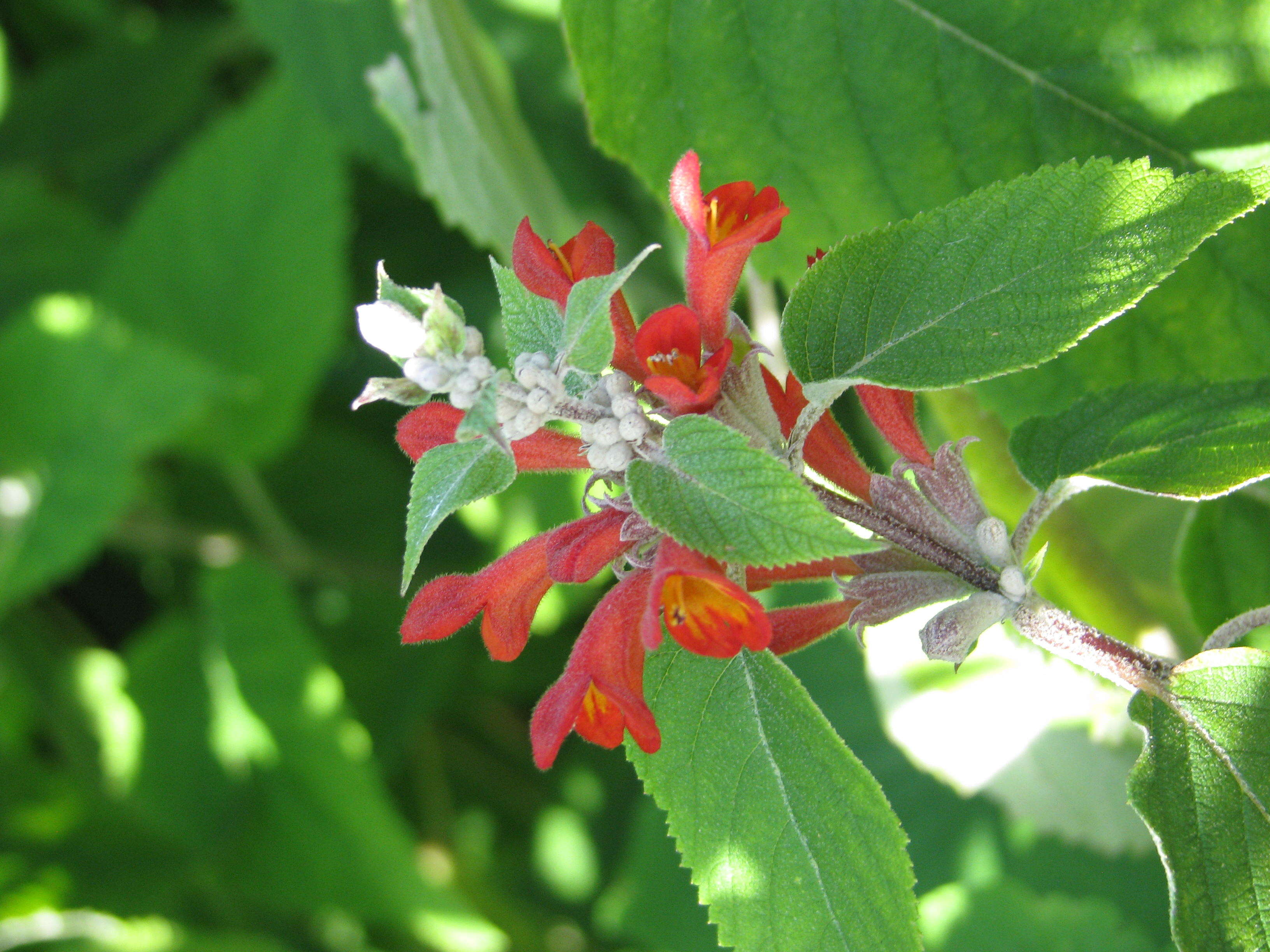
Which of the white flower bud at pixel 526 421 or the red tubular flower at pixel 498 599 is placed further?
the red tubular flower at pixel 498 599

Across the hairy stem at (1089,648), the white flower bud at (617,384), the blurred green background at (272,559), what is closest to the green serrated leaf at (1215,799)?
the hairy stem at (1089,648)

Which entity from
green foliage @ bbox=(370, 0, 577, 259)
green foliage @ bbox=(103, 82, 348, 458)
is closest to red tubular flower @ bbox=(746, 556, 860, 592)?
green foliage @ bbox=(370, 0, 577, 259)

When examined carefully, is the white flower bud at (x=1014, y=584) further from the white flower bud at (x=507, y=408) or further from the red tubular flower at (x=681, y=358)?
the white flower bud at (x=507, y=408)

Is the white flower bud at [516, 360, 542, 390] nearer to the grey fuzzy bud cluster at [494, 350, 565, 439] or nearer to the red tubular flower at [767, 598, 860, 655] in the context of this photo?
the grey fuzzy bud cluster at [494, 350, 565, 439]

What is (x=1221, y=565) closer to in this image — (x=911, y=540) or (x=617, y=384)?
(x=911, y=540)

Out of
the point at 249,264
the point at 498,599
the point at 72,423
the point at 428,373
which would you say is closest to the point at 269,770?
the point at 72,423

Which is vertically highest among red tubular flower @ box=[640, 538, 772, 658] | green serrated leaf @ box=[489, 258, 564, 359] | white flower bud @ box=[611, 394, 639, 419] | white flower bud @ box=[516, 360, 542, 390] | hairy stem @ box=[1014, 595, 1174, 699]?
green serrated leaf @ box=[489, 258, 564, 359]

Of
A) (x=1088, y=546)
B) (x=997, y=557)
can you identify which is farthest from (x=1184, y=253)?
(x=1088, y=546)
